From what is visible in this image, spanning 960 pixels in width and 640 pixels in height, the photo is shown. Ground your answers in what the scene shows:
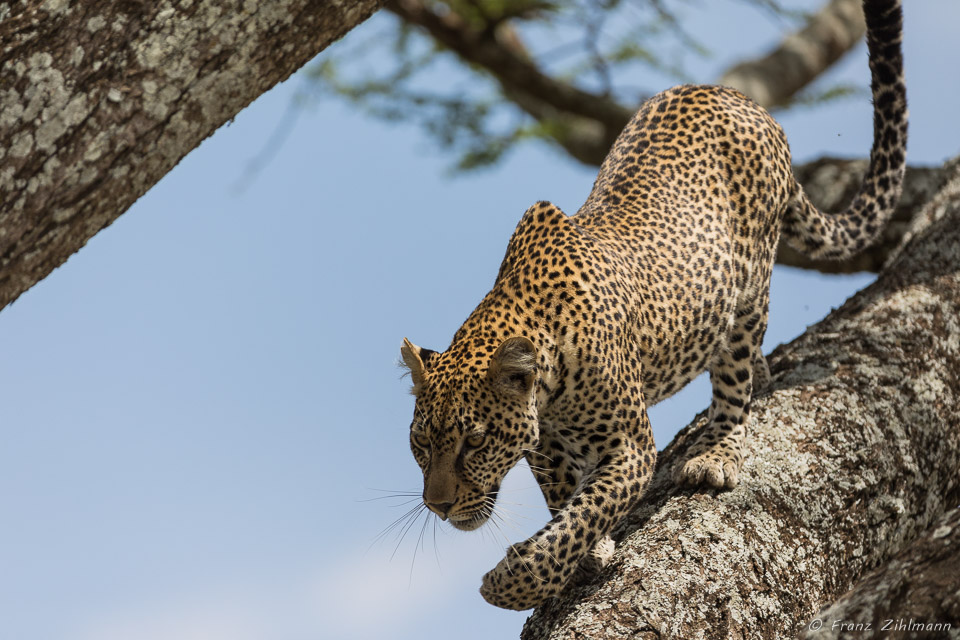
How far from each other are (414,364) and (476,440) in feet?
1.85

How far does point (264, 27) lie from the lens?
564cm

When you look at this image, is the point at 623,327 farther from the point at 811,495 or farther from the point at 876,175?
the point at 876,175

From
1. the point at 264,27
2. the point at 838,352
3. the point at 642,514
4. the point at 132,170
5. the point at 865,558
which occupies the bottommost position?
Answer: the point at 865,558

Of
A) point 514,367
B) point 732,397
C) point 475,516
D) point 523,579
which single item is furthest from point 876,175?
point 523,579

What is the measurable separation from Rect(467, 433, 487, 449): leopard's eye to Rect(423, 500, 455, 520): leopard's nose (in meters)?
0.33

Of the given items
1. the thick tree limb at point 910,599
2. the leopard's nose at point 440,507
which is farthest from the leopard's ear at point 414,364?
the thick tree limb at point 910,599

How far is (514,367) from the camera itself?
17.6 feet

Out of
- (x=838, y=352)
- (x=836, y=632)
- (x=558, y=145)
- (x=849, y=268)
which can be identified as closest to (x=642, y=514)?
(x=838, y=352)

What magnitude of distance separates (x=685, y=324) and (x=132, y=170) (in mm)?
3370

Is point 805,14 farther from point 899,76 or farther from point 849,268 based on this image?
point 899,76

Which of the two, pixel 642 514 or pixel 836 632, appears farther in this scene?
pixel 642 514

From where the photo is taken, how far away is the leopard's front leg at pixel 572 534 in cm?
537

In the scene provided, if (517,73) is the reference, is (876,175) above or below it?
below

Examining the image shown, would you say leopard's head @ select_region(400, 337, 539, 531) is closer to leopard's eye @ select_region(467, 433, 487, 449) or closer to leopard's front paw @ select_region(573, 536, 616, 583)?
leopard's eye @ select_region(467, 433, 487, 449)
